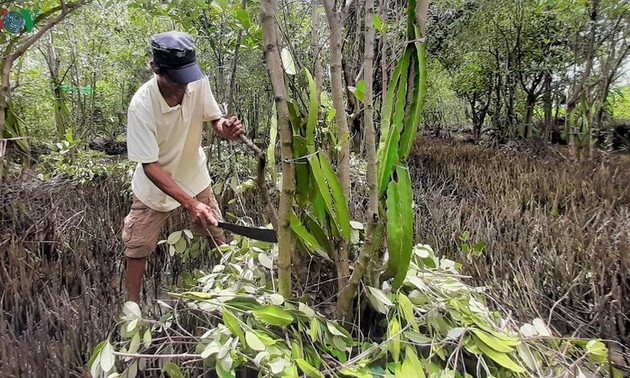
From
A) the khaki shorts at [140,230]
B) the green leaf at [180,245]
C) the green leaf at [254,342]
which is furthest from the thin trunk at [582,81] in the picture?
the green leaf at [254,342]

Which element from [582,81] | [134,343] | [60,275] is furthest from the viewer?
[582,81]

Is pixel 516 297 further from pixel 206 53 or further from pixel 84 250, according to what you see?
pixel 206 53

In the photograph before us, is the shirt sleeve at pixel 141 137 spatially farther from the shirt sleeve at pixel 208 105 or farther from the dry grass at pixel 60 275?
the dry grass at pixel 60 275

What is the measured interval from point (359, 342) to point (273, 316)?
0.82 ft

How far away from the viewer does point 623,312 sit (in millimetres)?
1426

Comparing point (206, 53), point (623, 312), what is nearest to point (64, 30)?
point (206, 53)

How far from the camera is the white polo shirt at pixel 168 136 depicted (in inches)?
64.8

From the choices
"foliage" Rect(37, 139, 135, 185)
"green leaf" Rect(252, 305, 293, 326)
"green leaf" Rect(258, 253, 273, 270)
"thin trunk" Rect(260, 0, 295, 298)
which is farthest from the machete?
"foliage" Rect(37, 139, 135, 185)

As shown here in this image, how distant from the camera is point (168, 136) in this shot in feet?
5.86

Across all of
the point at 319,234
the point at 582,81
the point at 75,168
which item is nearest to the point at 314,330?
the point at 319,234

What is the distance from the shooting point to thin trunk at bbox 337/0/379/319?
1035 millimetres

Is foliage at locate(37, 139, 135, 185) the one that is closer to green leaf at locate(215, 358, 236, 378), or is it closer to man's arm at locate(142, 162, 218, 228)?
man's arm at locate(142, 162, 218, 228)

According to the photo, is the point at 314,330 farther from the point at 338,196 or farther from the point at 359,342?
the point at 338,196

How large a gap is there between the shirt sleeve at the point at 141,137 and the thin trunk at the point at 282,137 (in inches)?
32.5
